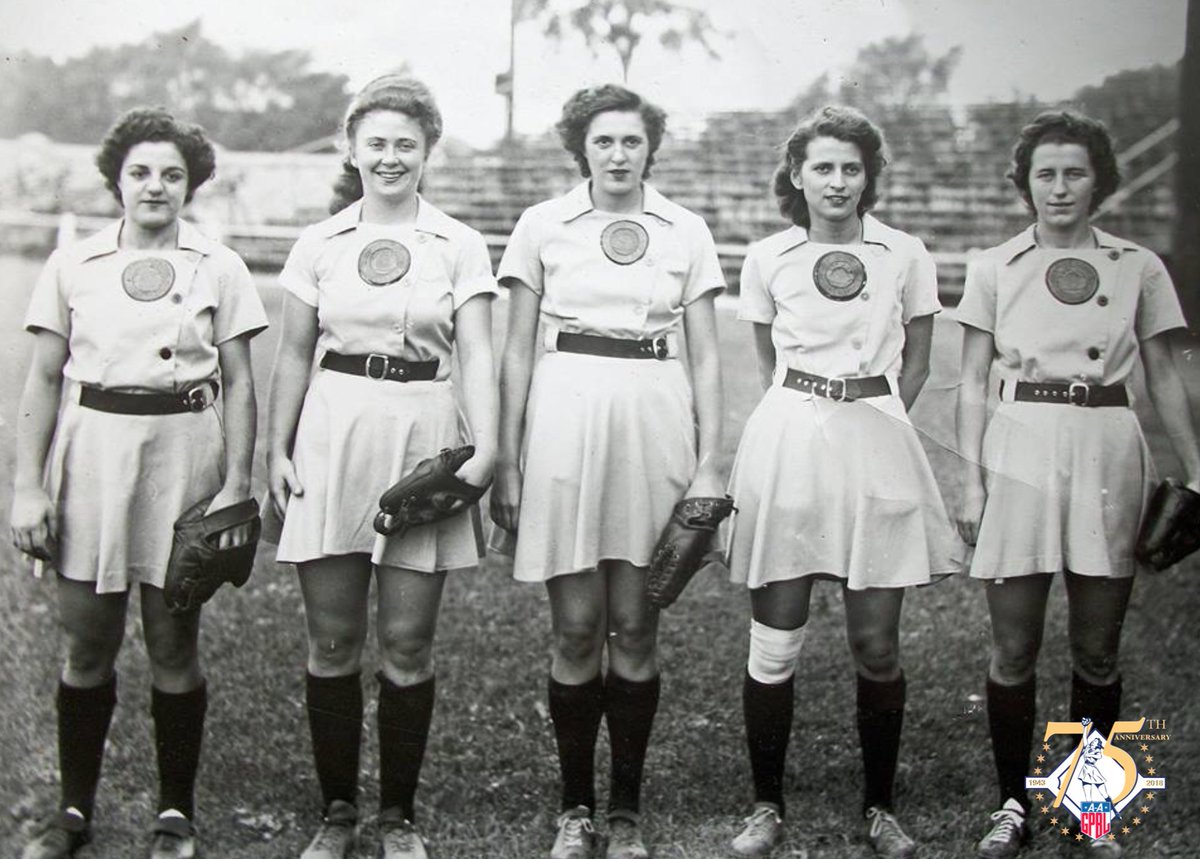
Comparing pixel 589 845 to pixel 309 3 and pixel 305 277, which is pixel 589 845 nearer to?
pixel 305 277

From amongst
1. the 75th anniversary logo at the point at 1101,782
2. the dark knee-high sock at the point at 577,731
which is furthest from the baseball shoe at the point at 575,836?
the 75th anniversary logo at the point at 1101,782

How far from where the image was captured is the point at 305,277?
3.33 meters

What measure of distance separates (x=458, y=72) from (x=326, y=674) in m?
1.79

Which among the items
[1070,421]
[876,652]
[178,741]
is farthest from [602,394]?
[178,741]

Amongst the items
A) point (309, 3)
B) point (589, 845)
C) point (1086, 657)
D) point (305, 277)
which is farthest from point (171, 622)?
→ point (1086, 657)

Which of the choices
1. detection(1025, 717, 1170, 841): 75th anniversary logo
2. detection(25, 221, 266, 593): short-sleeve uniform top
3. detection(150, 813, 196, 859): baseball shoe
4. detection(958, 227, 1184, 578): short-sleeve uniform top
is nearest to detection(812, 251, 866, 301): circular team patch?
detection(958, 227, 1184, 578): short-sleeve uniform top

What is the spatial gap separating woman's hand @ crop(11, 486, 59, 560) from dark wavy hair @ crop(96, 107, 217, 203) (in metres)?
0.85

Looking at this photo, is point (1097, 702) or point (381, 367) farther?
point (1097, 702)

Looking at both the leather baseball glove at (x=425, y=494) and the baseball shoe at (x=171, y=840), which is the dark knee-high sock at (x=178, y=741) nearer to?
the baseball shoe at (x=171, y=840)

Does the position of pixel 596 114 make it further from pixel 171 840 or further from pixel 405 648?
pixel 171 840

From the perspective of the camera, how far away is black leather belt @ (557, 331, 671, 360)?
131 inches

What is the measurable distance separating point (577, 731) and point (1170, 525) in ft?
5.73

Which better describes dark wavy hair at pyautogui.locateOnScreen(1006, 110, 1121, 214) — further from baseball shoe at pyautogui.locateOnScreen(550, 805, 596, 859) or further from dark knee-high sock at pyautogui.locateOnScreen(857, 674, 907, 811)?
baseball shoe at pyautogui.locateOnScreen(550, 805, 596, 859)

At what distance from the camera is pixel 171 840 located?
3.44 m
